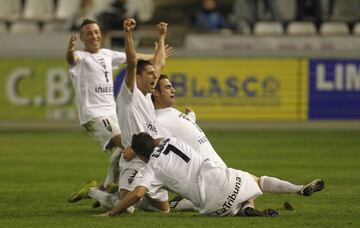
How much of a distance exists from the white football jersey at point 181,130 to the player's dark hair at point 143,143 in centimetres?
100

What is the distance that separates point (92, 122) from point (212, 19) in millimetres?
15330

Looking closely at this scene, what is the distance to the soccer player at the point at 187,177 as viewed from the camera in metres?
12.0

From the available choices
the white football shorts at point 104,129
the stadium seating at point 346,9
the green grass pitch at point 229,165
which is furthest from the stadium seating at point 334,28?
the white football shorts at point 104,129

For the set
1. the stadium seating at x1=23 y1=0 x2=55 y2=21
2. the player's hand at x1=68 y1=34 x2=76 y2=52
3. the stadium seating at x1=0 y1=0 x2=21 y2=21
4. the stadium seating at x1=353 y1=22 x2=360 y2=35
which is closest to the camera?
the player's hand at x1=68 y1=34 x2=76 y2=52

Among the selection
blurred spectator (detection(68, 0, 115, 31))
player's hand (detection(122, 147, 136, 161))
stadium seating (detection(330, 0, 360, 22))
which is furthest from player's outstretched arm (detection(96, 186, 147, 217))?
stadium seating (detection(330, 0, 360, 22))

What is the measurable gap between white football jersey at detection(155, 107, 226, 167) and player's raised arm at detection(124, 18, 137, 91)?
573mm

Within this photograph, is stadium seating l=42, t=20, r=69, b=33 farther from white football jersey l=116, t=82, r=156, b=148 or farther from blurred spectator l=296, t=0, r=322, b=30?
white football jersey l=116, t=82, r=156, b=148

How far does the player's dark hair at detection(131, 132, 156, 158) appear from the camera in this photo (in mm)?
12094

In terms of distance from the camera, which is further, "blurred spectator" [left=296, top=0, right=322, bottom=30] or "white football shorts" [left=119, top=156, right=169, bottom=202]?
"blurred spectator" [left=296, top=0, right=322, bottom=30]

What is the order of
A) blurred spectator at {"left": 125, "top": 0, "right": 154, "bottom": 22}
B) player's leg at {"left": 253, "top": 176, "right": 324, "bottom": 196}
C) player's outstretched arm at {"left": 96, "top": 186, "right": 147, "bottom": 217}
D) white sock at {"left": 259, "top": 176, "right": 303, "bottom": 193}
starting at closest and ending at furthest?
1. player's outstretched arm at {"left": 96, "top": 186, "right": 147, "bottom": 217}
2. player's leg at {"left": 253, "top": 176, "right": 324, "bottom": 196}
3. white sock at {"left": 259, "top": 176, "right": 303, "bottom": 193}
4. blurred spectator at {"left": 125, "top": 0, "right": 154, "bottom": 22}

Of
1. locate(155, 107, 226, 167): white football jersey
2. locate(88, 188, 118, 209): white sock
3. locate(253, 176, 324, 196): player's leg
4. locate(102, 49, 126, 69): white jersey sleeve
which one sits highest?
locate(102, 49, 126, 69): white jersey sleeve

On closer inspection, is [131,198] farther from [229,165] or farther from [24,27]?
[24,27]

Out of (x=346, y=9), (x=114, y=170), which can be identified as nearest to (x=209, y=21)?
(x=346, y=9)

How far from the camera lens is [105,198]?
13203 millimetres
